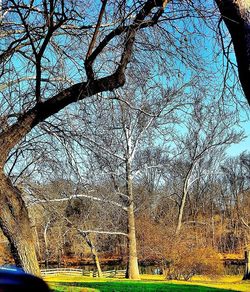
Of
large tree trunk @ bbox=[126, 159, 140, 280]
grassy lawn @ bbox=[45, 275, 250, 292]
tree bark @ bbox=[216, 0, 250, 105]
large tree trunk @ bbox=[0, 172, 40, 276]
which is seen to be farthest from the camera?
large tree trunk @ bbox=[126, 159, 140, 280]

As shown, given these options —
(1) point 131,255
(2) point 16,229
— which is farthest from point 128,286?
(1) point 131,255

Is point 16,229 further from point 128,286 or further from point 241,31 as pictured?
point 128,286

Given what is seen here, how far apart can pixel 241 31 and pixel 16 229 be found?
13.9 feet

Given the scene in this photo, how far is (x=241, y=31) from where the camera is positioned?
17.2 feet

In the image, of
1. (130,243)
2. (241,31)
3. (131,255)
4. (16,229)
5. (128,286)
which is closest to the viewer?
(241,31)

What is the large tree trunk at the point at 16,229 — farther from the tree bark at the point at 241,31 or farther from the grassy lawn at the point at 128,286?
the tree bark at the point at 241,31

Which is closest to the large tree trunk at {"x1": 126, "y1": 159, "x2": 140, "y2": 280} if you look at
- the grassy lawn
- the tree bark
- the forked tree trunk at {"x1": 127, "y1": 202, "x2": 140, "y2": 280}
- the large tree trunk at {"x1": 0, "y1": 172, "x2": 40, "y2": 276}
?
the forked tree trunk at {"x1": 127, "y1": 202, "x2": 140, "y2": 280}

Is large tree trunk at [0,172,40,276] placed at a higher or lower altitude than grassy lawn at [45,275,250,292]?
higher

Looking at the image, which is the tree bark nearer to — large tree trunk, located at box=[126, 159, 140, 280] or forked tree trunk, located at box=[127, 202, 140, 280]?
large tree trunk, located at box=[126, 159, 140, 280]

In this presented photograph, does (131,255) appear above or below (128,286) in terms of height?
above

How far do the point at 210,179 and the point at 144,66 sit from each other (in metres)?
37.8

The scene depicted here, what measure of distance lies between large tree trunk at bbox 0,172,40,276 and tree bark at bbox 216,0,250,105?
3.81 metres

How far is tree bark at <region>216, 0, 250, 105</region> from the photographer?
5.08 meters

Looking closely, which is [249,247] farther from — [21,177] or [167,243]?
[21,177]
